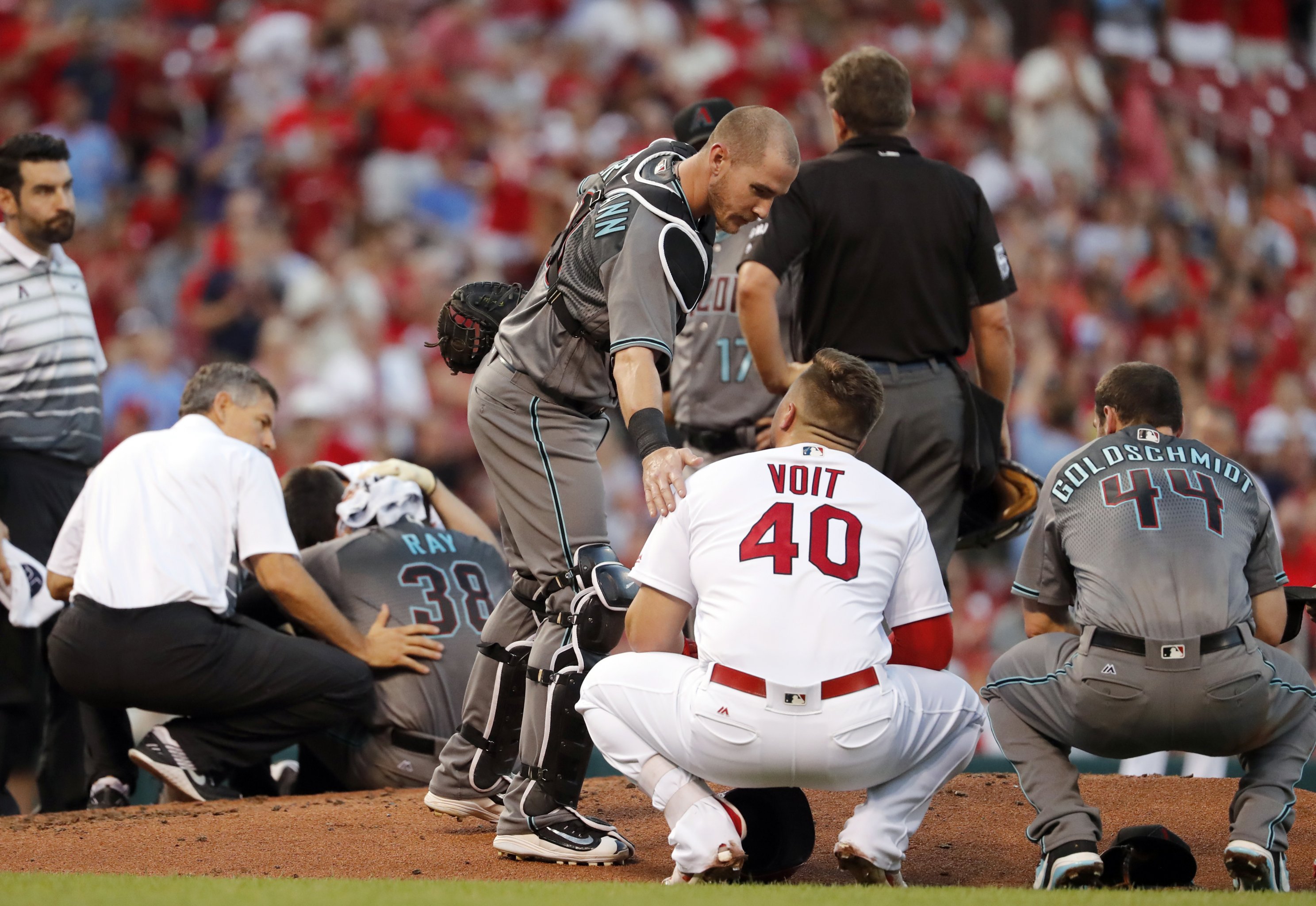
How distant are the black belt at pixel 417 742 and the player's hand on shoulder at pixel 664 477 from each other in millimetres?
2473

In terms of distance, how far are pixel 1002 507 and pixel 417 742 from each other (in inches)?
99.1

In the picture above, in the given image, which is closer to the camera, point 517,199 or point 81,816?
point 81,816

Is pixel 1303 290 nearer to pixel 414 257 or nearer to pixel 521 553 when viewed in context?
pixel 414 257

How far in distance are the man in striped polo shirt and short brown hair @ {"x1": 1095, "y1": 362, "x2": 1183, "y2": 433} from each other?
454cm

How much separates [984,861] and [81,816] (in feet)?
10.7

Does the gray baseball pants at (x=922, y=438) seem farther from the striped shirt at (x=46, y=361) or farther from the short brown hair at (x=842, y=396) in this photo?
the striped shirt at (x=46, y=361)

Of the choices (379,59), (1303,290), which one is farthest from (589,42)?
(1303,290)

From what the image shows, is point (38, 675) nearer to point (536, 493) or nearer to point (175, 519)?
point (175, 519)

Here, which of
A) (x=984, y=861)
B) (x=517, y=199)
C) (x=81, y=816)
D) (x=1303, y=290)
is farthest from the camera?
(x=1303, y=290)

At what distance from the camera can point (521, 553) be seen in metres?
4.82

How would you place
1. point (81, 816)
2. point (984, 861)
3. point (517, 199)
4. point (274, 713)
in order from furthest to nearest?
point (517, 199) < point (274, 713) < point (81, 816) < point (984, 861)

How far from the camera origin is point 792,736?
3.97 metres

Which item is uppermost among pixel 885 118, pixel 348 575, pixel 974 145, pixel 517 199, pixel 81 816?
pixel 974 145

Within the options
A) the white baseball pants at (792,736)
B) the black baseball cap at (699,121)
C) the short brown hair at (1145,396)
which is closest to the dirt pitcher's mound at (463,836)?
the white baseball pants at (792,736)
